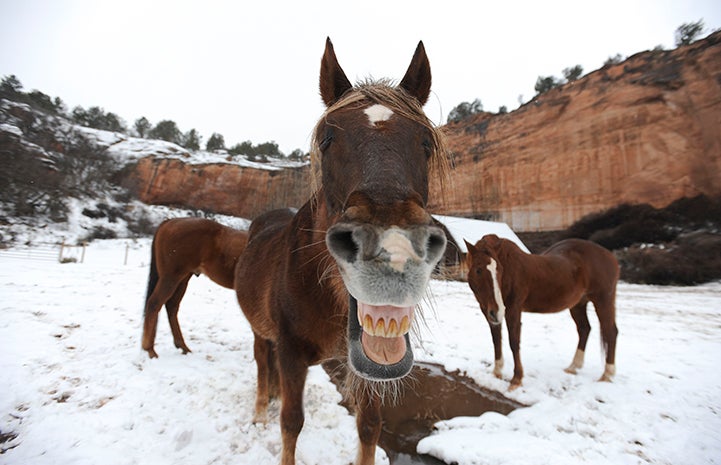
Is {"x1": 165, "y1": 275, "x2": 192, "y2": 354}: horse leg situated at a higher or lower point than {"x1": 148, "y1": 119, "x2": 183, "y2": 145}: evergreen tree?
lower

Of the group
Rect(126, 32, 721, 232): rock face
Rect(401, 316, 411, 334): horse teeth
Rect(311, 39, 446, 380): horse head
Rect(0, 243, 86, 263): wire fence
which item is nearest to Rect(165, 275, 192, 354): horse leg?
Rect(311, 39, 446, 380): horse head

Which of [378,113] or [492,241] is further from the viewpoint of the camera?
[492,241]

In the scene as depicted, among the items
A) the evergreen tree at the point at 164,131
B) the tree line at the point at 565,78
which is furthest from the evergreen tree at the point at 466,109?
the evergreen tree at the point at 164,131

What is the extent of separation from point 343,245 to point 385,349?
516mm

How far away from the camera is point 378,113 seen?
1.61 m

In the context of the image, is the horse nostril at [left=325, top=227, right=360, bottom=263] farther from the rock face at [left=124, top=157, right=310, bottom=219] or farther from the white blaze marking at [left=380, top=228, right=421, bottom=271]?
the rock face at [left=124, top=157, right=310, bottom=219]

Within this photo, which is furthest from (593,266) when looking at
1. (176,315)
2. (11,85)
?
(11,85)

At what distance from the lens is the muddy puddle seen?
8.99 ft

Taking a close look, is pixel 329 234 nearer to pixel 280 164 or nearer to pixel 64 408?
pixel 64 408

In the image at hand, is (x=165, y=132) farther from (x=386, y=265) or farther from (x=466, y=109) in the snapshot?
(x=386, y=265)

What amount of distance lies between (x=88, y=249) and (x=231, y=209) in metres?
22.8

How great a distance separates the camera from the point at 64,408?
2.63 m

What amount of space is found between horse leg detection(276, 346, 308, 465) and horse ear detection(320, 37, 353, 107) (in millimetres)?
1816

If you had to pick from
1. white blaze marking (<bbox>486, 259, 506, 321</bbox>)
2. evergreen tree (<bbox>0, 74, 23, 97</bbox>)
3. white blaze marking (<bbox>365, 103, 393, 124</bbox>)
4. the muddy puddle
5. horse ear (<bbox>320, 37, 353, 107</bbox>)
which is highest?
evergreen tree (<bbox>0, 74, 23, 97</bbox>)
